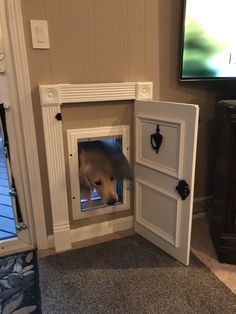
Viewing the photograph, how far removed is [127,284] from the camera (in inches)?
56.1

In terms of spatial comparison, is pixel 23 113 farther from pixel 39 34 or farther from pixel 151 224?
pixel 151 224

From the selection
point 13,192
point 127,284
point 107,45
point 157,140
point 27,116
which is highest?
point 107,45

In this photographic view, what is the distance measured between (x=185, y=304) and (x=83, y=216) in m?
0.81

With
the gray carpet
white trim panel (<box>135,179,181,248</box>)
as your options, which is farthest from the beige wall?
white trim panel (<box>135,179,181,248</box>)

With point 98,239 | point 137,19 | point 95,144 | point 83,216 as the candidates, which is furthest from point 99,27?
point 98,239

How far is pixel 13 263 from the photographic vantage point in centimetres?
162

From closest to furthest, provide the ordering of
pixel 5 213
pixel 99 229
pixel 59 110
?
pixel 59 110 < pixel 99 229 < pixel 5 213

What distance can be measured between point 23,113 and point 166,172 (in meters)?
0.88

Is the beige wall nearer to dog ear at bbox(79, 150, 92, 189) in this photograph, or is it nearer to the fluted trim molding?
the fluted trim molding

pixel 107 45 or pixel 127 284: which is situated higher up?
pixel 107 45

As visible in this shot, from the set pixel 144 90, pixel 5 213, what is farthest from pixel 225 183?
pixel 5 213

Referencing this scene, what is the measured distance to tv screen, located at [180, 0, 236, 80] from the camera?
5.30 feet

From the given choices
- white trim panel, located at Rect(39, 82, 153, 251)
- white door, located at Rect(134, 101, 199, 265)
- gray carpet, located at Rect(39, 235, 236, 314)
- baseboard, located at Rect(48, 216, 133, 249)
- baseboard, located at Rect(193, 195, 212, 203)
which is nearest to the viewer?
gray carpet, located at Rect(39, 235, 236, 314)

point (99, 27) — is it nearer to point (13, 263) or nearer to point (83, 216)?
point (83, 216)
